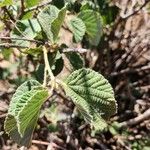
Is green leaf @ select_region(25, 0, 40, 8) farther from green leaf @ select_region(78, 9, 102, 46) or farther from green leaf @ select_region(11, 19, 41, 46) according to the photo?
green leaf @ select_region(78, 9, 102, 46)

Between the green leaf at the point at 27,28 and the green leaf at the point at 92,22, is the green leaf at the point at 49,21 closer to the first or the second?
the green leaf at the point at 27,28

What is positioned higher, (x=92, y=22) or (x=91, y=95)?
(x=92, y=22)

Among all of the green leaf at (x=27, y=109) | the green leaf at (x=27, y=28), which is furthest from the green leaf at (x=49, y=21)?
the green leaf at (x=27, y=109)

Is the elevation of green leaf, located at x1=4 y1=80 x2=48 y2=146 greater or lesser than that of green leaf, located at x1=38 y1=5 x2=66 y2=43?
lesser

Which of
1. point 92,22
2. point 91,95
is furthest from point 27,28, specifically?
point 91,95

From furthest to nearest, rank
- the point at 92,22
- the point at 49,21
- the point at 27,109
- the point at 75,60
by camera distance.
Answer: the point at 92,22
the point at 75,60
the point at 49,21
the point at 27,109

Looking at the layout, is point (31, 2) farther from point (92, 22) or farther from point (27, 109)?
point (27, 109)

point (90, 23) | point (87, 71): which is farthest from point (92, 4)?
point (87, 71)

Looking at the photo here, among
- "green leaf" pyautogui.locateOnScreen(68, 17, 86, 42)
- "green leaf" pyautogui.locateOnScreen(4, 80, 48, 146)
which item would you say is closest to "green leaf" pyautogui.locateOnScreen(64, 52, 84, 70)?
"green leaf" pyautogui.locateOnScreen(68, 17, 86, 42)

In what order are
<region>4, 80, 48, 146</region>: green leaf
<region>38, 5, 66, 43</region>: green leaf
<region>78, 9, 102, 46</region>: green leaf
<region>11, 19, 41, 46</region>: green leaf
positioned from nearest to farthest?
<region>4, 80, 48, 146</region>: green leaf, <region>38, 5, 66, 43</region>: green leaf, <region>11, 19, 41, 46</region>: green leaf, <region>78, 9, 102, 46</region>: green leaf
